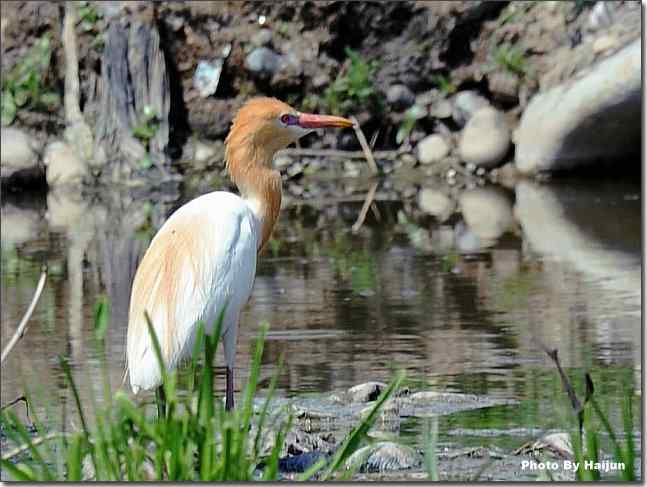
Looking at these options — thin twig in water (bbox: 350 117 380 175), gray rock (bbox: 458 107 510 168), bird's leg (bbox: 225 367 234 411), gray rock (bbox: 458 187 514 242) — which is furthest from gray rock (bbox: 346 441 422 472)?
thin twig in water (bbox: 350 117 380 175)

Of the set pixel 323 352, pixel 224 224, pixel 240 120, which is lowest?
pixel 323 352

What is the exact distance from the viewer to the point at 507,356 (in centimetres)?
648

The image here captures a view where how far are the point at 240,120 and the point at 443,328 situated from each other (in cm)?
209

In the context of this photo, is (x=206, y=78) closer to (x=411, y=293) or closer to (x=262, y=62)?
(x=262, y=62)

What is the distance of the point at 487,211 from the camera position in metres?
12.0

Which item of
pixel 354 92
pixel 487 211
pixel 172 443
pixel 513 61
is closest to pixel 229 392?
pixel 172 443

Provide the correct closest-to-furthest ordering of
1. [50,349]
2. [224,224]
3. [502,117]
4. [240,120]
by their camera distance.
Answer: [224,224], [240,120], [50,349], [502,117]

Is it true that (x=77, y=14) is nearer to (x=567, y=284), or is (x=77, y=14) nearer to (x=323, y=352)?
(x=567, y=284)

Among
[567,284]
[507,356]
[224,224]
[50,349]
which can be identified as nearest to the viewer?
[224,224]

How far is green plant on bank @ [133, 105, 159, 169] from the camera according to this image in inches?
584

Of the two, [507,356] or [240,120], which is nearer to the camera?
[240,120]

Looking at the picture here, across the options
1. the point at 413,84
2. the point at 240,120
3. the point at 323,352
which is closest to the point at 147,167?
the point at 413,84

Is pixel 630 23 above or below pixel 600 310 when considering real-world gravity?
above

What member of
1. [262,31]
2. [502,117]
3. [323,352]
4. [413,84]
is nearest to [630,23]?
[502,117]
